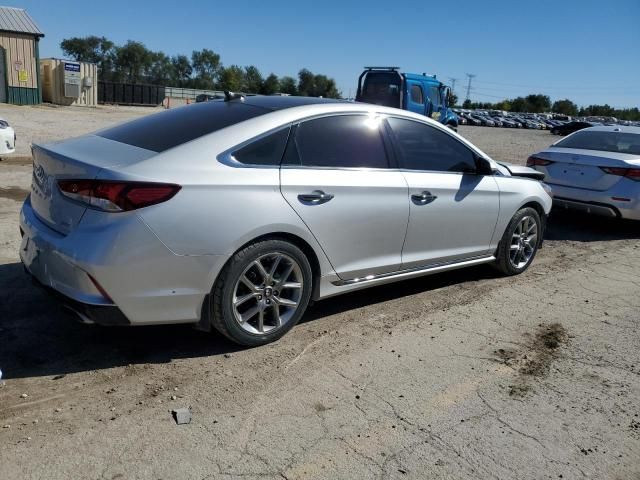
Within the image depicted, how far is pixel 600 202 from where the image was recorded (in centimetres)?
748

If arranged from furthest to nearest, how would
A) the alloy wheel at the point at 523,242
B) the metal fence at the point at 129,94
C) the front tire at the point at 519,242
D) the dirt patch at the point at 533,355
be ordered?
1. the metal fence at the point at 129,94
2. the alloy wheel at the point at 523,242
3. the front tire at the point at 519,242
4. the dirt patch at the point at 533,355

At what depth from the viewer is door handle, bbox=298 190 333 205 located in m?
3.68

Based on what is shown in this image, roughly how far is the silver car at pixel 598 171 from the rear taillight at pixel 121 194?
6.27 m

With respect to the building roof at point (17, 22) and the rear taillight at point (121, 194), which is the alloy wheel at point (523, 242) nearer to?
the rear taillight at point (121, 194)

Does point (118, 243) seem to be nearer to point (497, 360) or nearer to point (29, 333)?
point (29, 333)

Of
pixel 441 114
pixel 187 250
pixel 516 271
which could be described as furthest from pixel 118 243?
pixel 441 114

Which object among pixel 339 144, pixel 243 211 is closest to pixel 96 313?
pixel 243 211

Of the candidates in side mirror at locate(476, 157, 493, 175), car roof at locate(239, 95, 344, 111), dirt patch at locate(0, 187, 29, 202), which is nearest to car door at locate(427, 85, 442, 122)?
dirt patch at locate(0, 187, 29, 202)

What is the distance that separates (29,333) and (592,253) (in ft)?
20.1

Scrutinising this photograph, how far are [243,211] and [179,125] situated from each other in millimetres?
943

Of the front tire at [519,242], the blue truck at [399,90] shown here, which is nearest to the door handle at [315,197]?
the front tire at [519,242]

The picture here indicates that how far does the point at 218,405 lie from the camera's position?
3047 mm

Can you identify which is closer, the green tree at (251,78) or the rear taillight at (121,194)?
the rear taillight at (121,194)

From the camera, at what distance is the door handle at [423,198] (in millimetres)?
4375
